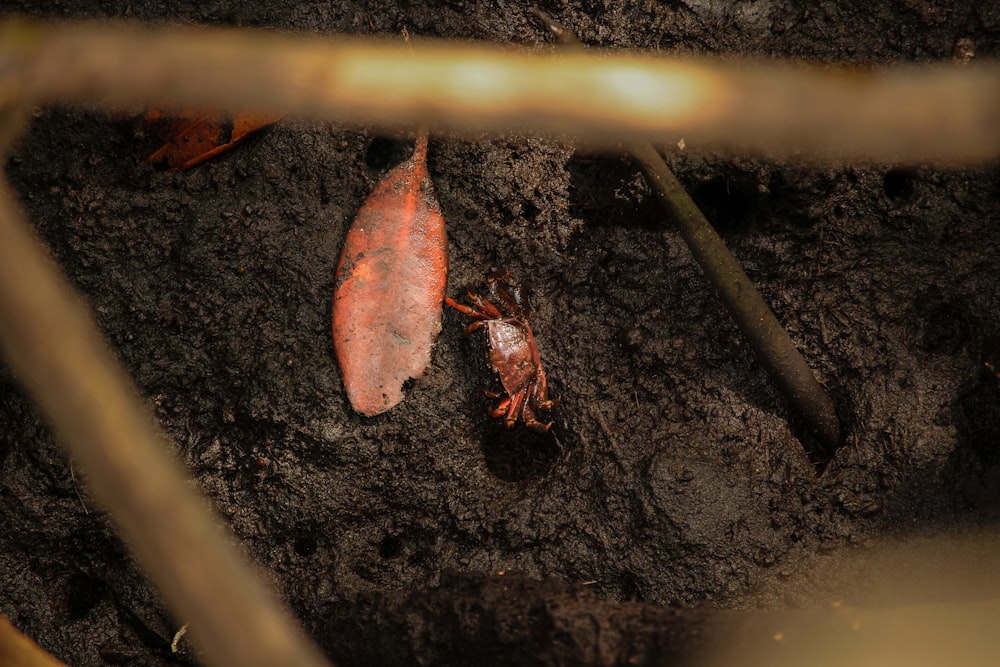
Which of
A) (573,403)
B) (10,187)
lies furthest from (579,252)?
(10,187)

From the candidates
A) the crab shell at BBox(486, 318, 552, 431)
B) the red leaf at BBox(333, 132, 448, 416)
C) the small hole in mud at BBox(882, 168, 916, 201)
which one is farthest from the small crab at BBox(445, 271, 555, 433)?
the small hole in mud at BBox(882, 168, 916, 201)

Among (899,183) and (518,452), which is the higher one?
(899,183)

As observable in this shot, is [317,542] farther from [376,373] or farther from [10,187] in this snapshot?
[10,187]

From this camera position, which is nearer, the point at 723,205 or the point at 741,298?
the point at 741,298

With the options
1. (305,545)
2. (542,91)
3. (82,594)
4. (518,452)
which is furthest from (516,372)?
(82,594)

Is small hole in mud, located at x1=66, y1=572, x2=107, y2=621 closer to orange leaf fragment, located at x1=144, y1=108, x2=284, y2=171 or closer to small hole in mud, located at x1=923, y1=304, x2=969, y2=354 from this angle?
orange leaf fragment, located at x1=144, y1=108, x2=284, y2=171

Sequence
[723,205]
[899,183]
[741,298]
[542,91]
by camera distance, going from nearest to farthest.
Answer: [542,91] → [741,298] → [899,183] → [723,205]

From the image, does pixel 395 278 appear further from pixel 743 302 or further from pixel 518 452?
pixel 743 302
